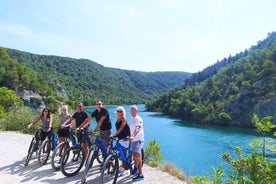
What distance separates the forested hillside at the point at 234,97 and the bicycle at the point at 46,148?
70533 millimetres

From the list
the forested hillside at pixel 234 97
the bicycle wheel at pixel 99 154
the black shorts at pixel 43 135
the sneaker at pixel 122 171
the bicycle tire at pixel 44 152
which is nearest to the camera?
the bicycle wheel at pixel 99 154

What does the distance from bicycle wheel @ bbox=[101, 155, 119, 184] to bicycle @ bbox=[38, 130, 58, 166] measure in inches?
98.1

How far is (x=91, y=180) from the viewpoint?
8.58 meters

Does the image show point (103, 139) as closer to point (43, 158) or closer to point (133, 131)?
point (133, 131)

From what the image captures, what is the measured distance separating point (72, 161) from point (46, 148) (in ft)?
4.18

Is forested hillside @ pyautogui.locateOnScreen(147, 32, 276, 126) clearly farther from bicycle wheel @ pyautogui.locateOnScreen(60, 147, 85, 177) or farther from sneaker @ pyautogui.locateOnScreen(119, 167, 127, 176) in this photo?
bicycle wheel @ pyautogui.locateOnScreen(60, 147, 85, 177)

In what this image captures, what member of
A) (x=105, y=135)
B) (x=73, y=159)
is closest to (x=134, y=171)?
(x=105, y=135)

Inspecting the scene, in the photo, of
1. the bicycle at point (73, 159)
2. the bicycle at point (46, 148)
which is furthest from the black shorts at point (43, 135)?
the bicycle at point (73, 159)

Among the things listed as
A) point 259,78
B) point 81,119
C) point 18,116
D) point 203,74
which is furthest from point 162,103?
point 81,119

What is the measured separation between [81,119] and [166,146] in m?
38.3

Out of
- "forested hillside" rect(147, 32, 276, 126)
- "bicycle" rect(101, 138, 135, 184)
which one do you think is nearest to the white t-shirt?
"bicycle" rect(101, 138, 135, 184)

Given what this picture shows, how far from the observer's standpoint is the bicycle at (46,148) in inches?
387

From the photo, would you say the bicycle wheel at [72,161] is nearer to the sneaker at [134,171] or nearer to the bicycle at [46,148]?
the bicycle at [46,148]

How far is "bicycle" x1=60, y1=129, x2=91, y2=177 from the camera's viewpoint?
8.59m
